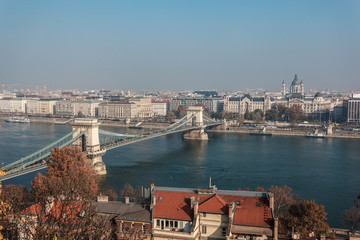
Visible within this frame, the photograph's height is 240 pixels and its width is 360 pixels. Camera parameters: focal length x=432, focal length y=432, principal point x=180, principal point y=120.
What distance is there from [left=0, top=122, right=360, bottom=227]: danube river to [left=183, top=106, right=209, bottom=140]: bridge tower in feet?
5.27

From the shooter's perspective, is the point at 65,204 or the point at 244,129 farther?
the point at 244,129

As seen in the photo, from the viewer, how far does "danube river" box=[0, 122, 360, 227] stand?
42.6ft

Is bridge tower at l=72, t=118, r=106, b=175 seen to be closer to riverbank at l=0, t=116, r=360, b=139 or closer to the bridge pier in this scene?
the bridge pier

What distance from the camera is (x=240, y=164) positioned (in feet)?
55.7

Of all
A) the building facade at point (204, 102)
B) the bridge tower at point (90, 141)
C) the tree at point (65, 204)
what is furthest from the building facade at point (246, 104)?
the tree at point (65, 204)

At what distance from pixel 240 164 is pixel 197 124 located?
1215cm

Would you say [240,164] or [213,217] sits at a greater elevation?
[213,217]

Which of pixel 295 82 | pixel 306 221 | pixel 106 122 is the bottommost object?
pixel 106 122

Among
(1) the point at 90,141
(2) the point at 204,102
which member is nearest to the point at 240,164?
(1) the point at 90,141

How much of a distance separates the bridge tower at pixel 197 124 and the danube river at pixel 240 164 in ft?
5.27

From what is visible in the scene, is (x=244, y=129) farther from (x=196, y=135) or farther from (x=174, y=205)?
(x=174, y=205)

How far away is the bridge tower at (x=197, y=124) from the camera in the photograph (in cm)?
2714

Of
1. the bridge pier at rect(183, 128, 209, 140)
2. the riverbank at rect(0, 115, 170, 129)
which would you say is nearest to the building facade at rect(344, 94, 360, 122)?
the bridge pier at rect(183, 128, 209, 140)

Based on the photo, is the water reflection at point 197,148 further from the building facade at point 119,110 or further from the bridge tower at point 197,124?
the building facade at point 119,110
